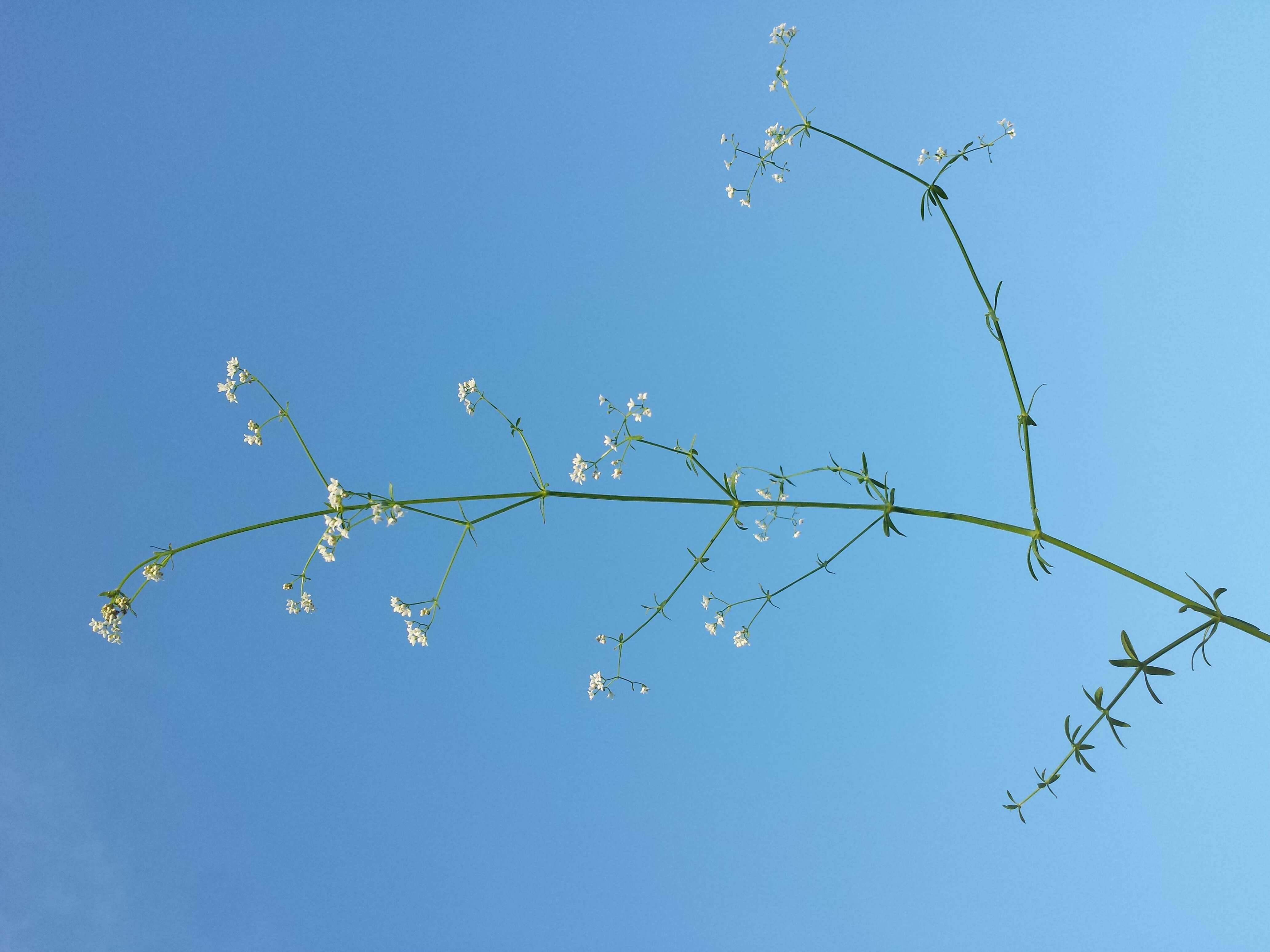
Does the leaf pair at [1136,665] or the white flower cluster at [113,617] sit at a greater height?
the white flower cluster at [113,617]

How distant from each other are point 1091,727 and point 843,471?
165 cm

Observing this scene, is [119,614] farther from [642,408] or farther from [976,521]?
[976,521]

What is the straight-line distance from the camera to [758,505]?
142 inches

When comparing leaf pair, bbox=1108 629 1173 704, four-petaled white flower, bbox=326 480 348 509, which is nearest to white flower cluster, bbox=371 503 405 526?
four-petaled white flower, bbox=326 480 348 509

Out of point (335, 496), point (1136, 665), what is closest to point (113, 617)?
point (335, 496)

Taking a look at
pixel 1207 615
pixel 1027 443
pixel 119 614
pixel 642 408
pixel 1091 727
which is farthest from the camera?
pixel 642 408

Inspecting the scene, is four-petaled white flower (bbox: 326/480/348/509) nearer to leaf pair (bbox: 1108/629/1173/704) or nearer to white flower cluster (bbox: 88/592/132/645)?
white flower cluster (bbox: 88/592/132/645)

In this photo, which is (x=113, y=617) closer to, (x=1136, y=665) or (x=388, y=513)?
(x=388, y=513)

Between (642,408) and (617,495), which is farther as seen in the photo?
(642,408)

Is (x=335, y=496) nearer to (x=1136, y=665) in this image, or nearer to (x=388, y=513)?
(x=388, y=513)

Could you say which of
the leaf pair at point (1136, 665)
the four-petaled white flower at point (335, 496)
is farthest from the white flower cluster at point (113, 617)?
the leaf pair at point (1136, 665)

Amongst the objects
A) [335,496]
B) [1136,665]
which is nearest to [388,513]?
[335,496]

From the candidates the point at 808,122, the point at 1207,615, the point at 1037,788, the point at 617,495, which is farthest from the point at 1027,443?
the point at 808,122

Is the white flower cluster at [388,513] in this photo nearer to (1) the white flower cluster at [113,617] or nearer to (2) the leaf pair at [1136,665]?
(1) the white flower cluster at [113,617]
